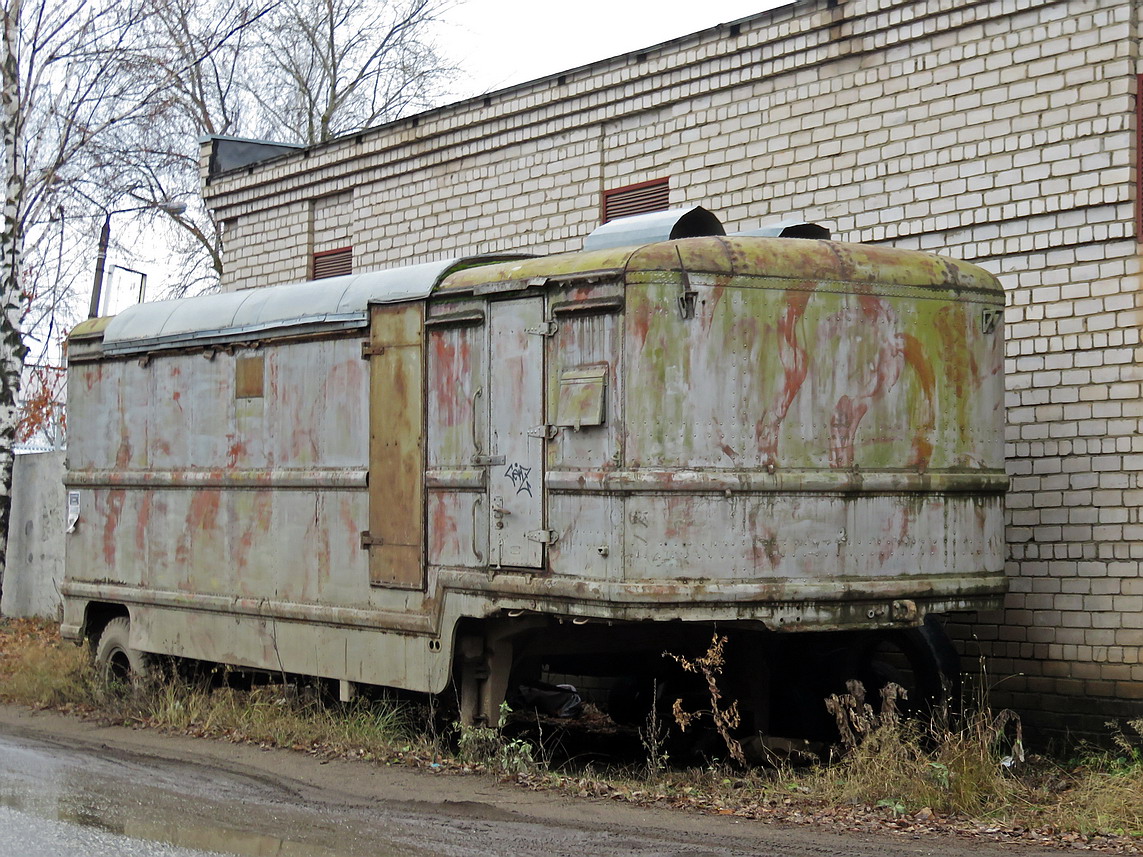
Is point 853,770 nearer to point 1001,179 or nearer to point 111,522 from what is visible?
point 1001,179

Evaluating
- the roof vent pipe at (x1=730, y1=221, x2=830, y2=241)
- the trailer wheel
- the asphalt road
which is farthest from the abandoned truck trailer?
the trailer wheel

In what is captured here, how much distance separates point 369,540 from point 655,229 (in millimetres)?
2905

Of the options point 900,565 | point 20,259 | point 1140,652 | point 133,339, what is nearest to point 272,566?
point 133,339

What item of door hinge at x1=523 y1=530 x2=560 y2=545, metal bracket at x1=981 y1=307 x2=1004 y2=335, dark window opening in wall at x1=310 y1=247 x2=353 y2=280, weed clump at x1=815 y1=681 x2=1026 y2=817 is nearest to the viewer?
weed clump at x1=815 y1=681 x2=1026 y2=817

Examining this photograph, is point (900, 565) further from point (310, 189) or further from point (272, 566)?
point (310, 189)

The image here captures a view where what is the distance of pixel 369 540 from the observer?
396 inches

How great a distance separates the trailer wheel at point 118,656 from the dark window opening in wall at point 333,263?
18.1 ft

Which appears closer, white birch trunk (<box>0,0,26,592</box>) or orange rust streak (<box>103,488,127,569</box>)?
orange rust streak (<box>103,488,127,569</box>)

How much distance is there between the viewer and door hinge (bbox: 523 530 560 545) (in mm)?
8797

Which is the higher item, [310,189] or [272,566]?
[310,189]

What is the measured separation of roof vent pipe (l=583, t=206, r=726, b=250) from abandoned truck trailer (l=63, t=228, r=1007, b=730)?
0.43 m

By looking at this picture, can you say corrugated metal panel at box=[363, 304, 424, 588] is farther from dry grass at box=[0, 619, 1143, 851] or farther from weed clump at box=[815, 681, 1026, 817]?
weed clump at box=[815, 681, 1026, 817]

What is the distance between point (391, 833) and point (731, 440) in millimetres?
2905

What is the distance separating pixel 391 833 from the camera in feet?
24.0
